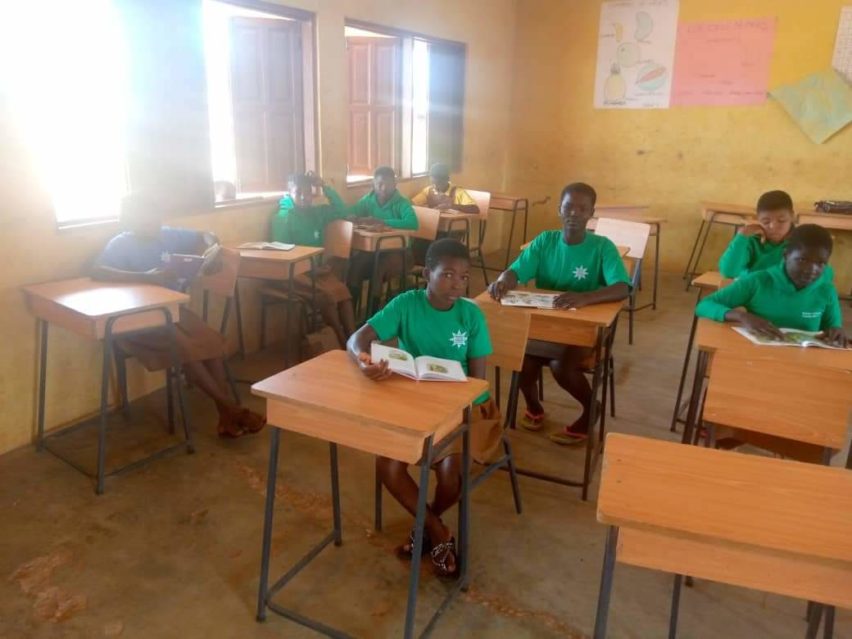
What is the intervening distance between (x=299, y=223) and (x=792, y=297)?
2837mm

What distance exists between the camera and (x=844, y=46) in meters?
6.02

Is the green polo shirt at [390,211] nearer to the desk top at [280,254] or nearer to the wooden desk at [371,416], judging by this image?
the desk top at [280,254]

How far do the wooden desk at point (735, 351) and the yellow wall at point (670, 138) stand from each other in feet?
15.5

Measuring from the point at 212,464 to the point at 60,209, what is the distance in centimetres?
146

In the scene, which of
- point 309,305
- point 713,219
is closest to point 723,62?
point 713,219

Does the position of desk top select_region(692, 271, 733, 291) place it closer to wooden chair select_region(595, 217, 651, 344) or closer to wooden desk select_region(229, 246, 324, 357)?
wooden chair select_region(595, 217, 651, 344)

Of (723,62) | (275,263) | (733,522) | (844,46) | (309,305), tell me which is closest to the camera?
(733,522)

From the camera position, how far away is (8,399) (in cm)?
291

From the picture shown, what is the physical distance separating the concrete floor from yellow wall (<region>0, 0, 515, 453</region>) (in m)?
0.25

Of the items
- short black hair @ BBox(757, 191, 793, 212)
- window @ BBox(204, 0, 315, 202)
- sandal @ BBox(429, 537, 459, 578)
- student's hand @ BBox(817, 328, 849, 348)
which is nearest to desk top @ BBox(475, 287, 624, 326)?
student's hand @ BBox(817, 328, 849, 348)

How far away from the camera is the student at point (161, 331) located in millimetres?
2982

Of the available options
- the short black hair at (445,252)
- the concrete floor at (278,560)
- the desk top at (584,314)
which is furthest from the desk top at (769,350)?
the short black hair at (445,252)

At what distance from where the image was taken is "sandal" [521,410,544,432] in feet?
10.8

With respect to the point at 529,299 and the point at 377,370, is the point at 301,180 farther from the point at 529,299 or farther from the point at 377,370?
the point at 377,370
